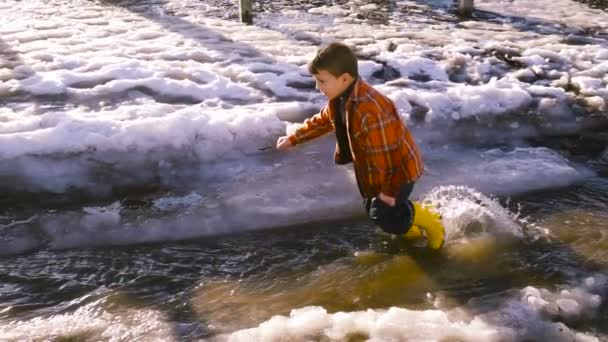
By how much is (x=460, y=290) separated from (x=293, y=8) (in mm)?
6830

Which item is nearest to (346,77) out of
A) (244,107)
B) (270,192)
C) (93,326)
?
(270,192)

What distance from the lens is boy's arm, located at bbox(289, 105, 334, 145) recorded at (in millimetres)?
3875

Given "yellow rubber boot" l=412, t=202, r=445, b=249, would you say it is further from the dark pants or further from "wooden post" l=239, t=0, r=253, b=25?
"wooden post" l=239, t=0, r=253, b=25

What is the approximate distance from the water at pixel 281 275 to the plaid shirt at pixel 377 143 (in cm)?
57

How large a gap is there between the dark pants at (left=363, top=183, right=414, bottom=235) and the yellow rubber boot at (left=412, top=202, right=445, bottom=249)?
0.12 m

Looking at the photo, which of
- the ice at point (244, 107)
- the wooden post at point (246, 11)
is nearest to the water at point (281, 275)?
the ice at point (244, 107)

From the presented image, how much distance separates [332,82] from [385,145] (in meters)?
0.47

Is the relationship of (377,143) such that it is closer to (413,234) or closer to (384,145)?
(384,145)

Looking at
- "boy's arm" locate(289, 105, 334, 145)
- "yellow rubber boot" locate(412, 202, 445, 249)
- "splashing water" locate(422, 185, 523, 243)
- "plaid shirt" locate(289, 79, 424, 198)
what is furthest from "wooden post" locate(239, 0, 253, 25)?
"yellow rubber boot" locate(412, 202, 445, 249)

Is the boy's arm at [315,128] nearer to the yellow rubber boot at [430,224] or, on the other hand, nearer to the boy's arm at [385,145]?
the boy's arm at [385,145]

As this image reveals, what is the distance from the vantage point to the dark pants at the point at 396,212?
11.7 feet

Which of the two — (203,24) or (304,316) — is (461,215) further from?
(203,24)

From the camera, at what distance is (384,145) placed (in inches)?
135

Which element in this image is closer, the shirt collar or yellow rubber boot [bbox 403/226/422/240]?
the shirt collar
